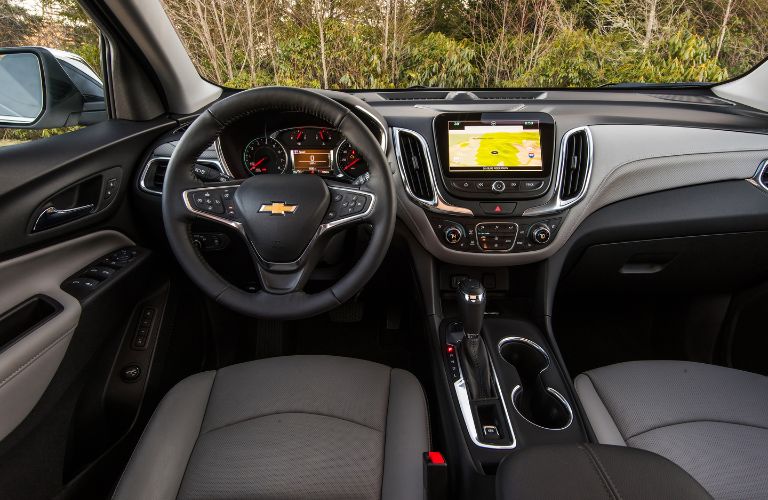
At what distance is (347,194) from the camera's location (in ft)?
4.41

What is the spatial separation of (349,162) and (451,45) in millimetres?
1146

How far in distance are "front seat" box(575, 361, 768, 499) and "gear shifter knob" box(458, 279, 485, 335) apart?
376 mm

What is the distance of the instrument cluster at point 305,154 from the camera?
1.63m

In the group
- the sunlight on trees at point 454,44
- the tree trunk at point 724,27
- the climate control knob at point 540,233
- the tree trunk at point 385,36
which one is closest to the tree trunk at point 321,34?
the sunlight on trees at point 454,44

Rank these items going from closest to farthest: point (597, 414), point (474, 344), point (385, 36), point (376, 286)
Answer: point (597, 414)
point (474, 344)
point (376, 286)
point (385, 36)

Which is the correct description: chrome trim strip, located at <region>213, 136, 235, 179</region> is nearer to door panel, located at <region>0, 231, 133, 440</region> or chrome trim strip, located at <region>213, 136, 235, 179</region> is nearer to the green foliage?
door panel, located at <region>0, 231, 133, 440</region>

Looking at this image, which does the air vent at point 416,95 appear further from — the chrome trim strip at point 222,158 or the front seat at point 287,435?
the front seat at point 287,435

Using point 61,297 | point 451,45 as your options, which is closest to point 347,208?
point 61,297

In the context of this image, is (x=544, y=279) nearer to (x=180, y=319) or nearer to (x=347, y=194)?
(x=347, y=194)

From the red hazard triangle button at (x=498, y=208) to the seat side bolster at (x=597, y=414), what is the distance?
59 cm

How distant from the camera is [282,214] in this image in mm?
1312

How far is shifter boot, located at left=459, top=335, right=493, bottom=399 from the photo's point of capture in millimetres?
1479

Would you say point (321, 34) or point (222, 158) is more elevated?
point (321, 34)

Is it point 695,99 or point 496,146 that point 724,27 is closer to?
point 695,99
